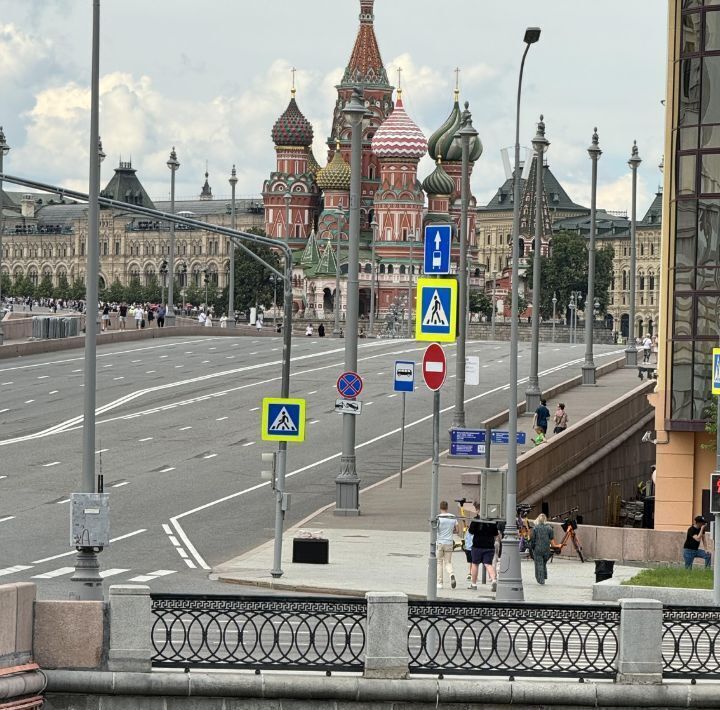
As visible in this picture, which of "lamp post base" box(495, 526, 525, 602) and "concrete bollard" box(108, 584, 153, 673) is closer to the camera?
"concrete bollard" box(108, 584, 153, 673)

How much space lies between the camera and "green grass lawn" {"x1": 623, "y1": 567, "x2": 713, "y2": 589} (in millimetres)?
32281

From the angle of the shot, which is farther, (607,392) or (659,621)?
(607,392)

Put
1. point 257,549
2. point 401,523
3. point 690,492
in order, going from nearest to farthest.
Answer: point 257,549 → point 401,523 → point 690,492

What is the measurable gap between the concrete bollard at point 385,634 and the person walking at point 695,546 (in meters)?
16.3

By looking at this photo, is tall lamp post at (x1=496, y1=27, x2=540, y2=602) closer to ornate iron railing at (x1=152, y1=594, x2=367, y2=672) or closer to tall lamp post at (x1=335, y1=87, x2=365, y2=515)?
tall lamp post at (x1=335, y1=87, x2=365, y2=515)

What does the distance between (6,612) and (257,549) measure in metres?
19.4

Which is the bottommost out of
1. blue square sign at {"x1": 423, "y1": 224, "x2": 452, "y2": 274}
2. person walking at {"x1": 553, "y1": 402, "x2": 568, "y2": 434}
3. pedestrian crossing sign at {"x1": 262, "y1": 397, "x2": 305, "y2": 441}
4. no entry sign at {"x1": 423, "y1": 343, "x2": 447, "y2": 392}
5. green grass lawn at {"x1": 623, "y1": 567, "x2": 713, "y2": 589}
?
green grass lawn at {"x1": 623, "y1": 567, "x2": 713, "y2": 589}

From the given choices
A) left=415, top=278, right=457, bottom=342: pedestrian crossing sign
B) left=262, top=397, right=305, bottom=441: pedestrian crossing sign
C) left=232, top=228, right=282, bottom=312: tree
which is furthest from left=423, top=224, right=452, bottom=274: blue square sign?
→ left=232, top=228, right=282, bottom=312: tree

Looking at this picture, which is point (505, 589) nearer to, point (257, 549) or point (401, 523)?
point (257, 549)

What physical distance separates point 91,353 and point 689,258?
22.0 meters

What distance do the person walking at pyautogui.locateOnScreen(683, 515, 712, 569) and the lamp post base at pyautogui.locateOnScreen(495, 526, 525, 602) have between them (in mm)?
5311

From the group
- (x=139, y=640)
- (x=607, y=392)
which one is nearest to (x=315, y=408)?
(x=607, y=392)

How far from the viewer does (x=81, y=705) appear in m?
20.2

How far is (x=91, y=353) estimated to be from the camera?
27.2 metres
